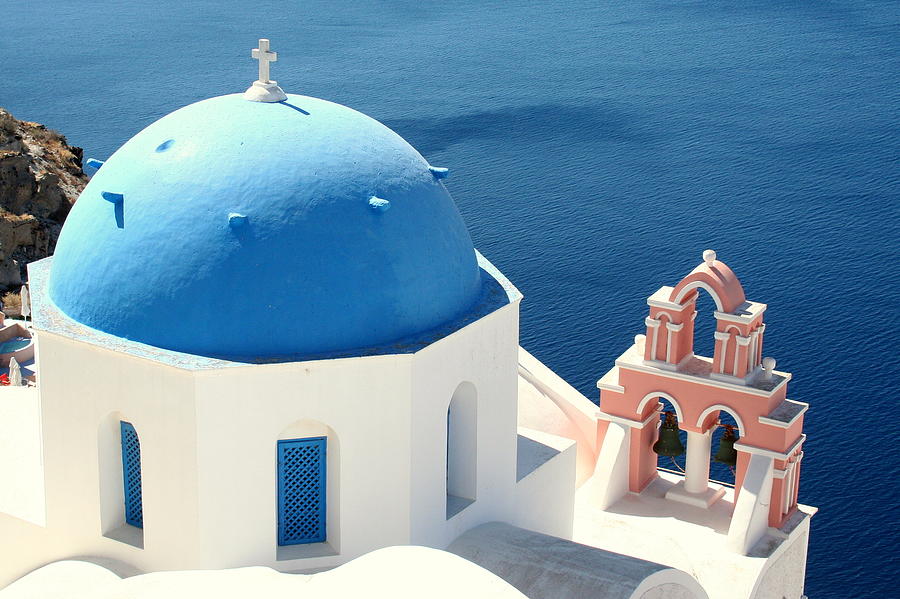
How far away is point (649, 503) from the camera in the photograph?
14961 mm

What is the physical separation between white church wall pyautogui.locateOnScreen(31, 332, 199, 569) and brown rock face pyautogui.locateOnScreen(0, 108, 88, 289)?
23.2m

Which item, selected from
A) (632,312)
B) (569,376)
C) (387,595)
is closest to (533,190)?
(632,312)

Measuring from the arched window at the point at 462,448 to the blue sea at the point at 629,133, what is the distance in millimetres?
11096

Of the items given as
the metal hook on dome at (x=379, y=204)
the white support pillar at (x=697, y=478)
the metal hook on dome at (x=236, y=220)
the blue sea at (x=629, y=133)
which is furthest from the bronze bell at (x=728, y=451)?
the metal hook on dome at (x=236, y=220)

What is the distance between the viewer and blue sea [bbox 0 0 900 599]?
2564cm

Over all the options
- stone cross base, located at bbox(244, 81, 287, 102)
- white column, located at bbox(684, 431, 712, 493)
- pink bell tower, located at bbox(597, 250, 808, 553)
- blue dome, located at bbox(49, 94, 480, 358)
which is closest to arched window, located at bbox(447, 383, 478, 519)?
blue dome, located at bbox(49, 94, 480, 358)

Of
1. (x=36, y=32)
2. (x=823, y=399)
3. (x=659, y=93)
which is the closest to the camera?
(x=823, y=399)

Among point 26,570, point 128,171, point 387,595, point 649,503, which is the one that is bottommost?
point 649,503

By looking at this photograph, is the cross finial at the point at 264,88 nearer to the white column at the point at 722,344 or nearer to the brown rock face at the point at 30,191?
the white column at the point at 722,344

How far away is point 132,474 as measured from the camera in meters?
10.2

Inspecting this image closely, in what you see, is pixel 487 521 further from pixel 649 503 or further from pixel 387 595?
pixel 649 503

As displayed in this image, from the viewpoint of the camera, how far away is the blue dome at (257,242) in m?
9.46

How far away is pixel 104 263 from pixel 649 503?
26.2 feet

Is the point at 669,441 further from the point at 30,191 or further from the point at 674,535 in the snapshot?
the point at 30,191
